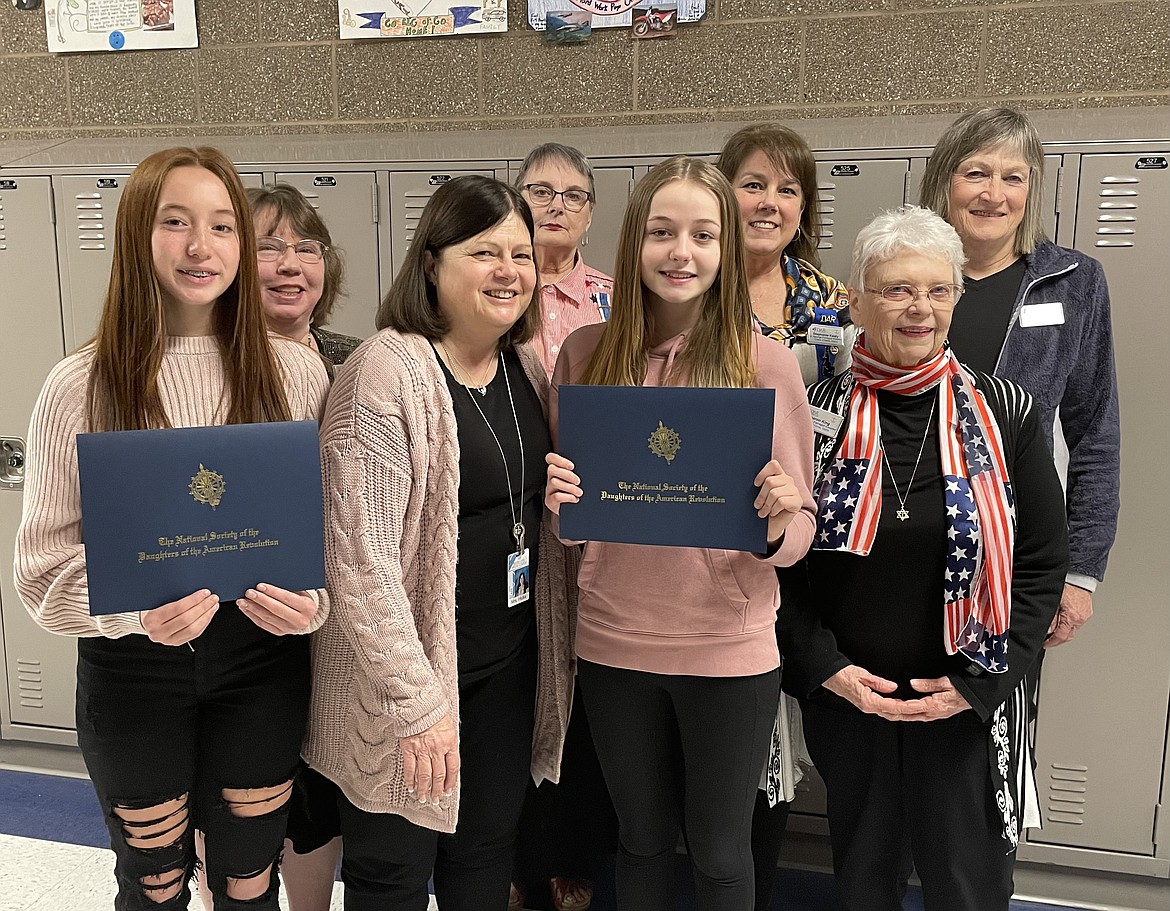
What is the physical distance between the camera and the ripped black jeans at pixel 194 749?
1.62 meters

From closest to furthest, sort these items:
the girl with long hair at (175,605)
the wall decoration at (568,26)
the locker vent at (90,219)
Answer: the girl with long hair at (175,605) < the locker vent at (90,219) < the wall decoration at (568,26)

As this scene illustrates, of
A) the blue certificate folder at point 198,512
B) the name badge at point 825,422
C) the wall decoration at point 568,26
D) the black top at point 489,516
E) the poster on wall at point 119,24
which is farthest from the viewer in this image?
the poster on wall at point 119,24

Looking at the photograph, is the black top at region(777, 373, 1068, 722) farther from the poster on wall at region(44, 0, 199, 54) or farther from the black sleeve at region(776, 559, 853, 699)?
the poster on wall at region(44, 0, 199, 54)

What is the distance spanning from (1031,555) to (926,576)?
0.80 feet

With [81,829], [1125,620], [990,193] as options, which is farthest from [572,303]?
[81,829]

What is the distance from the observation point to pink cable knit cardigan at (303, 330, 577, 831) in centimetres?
166

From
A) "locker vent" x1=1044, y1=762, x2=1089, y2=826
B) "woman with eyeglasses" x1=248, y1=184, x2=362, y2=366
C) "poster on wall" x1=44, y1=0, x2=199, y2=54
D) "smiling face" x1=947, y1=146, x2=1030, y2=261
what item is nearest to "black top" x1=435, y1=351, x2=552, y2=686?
"woman with eyeglasses" x1=248, y1=184, x2=362, y2=366

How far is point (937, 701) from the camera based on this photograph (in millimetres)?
1836

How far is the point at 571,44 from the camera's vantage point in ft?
11.0

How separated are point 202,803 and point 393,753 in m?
0.38

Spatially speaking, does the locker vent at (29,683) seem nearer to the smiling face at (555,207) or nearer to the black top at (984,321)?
the smiling face at (555,207)

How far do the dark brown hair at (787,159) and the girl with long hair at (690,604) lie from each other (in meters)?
0.53

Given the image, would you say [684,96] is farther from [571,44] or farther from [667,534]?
[667,534]

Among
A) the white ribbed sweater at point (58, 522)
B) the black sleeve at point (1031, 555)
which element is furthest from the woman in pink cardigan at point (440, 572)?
the black sleeve at point (1031, 555)
